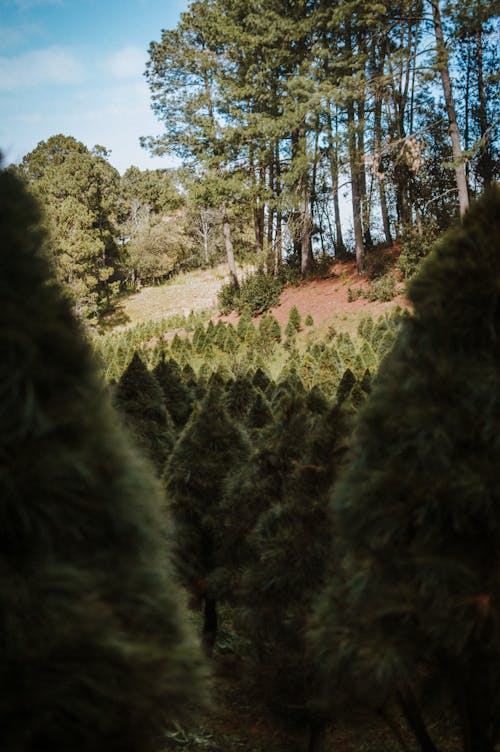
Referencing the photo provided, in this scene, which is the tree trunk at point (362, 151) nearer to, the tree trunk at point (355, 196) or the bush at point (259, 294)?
the tree trunk at point (355, 196)

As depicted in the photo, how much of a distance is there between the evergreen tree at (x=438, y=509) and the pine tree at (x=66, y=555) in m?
0.77

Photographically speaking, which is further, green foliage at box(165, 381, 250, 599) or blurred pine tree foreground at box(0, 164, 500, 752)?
green foliage at box(165, 381, 250, 599)

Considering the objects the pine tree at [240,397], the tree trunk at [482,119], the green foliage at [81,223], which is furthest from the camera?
the green foliage at [81,223]

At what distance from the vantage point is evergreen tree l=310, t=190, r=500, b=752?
6.36ft

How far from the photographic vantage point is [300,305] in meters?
26.3

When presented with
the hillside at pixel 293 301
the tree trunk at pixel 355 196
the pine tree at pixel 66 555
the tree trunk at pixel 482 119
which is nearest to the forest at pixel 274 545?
the pine tree at pixel 66 555

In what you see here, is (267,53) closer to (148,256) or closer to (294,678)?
(148,256)

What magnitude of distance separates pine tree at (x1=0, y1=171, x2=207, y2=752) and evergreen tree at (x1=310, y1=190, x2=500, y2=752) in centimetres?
77

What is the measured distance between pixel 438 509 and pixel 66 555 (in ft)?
4.59

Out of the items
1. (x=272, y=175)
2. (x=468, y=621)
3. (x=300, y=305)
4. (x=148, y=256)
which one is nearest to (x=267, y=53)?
(x=272, y=175)

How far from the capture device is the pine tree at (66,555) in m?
1.28

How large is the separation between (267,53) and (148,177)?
3163cm

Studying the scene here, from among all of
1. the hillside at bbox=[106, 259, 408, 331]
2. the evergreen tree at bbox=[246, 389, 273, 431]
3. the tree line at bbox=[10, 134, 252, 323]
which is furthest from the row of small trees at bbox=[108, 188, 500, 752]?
the tree line at bbox=[10, 134, 252, 323]

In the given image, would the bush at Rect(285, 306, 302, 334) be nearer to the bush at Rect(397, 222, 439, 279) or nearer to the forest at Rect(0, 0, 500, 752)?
the bush at Rect(397, 222, 439, 279)
